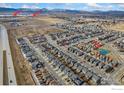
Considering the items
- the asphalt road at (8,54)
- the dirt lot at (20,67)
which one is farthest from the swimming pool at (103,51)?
the asphalt road at (8,54)

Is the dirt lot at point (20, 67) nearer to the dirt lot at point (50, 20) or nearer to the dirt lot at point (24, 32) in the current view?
the dirt lot at point (24, 32)

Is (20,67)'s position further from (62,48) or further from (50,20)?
(50,20)

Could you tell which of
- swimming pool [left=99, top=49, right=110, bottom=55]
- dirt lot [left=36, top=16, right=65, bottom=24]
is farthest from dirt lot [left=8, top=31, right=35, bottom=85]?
swimming pool [left=99, top=49, right=110, bottom=55]

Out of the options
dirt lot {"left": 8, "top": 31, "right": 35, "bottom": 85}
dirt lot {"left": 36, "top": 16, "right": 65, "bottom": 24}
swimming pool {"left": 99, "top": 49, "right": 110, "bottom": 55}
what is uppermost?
dirt lot {"left": 36, "top": 16, "right": 65, "bottom": 24}

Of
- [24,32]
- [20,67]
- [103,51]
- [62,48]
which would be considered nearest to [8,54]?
[20,67]

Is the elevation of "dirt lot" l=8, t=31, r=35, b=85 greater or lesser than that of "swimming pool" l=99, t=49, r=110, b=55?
lesser

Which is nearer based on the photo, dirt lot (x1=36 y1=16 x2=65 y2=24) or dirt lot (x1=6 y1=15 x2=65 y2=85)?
dirt lot (x1=6 y1=15 x2=65 y2=85)

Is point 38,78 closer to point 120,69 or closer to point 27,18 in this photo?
point 27,18

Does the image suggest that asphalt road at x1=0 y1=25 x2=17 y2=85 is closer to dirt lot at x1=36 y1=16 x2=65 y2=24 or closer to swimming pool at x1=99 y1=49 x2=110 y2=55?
dirt lot at x1=36 y1=16 x2=65 y2=24
